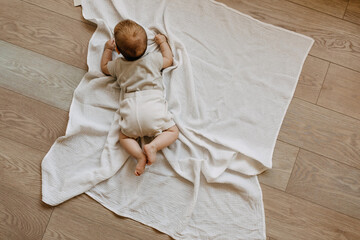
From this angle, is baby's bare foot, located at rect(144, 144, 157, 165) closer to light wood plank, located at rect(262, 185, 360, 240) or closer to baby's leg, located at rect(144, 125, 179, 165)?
baby's leg, located at rect(144, 125, 179, 165)

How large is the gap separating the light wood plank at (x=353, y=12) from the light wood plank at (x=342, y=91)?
21 cm

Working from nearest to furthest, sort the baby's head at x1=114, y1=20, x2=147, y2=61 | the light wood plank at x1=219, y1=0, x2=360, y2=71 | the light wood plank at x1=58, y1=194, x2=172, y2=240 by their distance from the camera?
the baby's head at x1=114, y1=20, x2=147, y2=61
the light wood plank at x1=58, y1=194, x2=172, y2=240
the light wood plank at x1=219, y1=0, x2=360, y2=71

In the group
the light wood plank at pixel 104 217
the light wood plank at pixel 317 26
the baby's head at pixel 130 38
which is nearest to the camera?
the baby's head at pixel 130 38

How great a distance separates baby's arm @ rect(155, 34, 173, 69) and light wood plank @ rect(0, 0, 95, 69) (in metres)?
0.28

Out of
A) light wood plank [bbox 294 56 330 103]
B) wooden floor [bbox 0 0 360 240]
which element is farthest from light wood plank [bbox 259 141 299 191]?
light wood plank [bbox 294 56 330 103]

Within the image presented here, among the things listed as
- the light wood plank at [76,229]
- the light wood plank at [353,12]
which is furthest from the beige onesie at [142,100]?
the light wood plank at [353,12]

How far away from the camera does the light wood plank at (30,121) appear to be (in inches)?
44.9

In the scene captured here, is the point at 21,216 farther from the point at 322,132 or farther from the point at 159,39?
the point at 322,132

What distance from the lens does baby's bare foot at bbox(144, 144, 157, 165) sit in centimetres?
102

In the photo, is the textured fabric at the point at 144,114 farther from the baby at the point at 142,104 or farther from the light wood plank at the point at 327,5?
the light wood plank at the point at 327,5

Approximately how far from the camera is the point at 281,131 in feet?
3.73

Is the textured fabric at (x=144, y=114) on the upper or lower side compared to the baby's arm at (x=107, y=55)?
lower

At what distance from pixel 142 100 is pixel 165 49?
232 mm

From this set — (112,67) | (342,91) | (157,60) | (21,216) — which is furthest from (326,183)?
(21,216)
